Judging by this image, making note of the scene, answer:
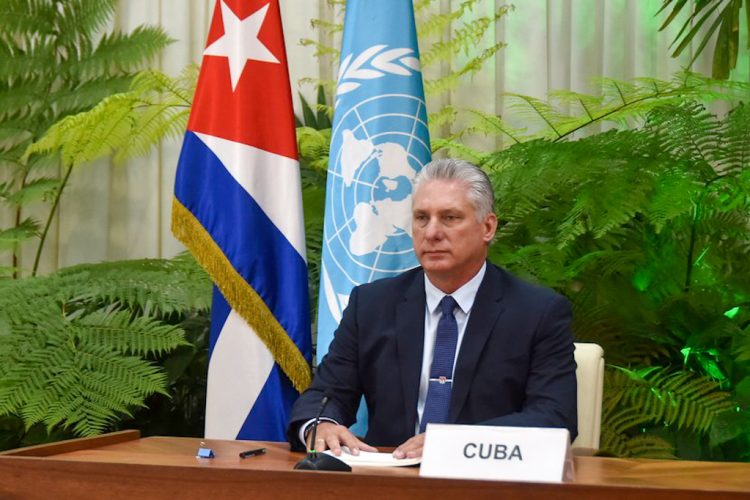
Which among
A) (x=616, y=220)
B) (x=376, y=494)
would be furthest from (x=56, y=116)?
(x=376, y=494)

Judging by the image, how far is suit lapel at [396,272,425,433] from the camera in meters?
2.44

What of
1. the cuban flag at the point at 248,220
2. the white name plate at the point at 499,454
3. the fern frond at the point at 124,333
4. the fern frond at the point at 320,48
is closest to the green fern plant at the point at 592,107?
the fern frond at the point at 320,48

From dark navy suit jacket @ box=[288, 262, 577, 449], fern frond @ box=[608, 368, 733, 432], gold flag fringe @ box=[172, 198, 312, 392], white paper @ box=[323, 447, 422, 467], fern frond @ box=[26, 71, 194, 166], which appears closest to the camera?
white paper @ box=[323, 447, 422, 467]

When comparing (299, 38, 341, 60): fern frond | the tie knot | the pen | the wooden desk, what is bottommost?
the pen

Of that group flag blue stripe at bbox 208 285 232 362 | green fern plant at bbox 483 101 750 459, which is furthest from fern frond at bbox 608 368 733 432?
flag blue stripe at bbox 208 285 232 362

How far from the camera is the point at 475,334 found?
8.08 feet

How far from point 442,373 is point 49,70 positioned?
121 inches

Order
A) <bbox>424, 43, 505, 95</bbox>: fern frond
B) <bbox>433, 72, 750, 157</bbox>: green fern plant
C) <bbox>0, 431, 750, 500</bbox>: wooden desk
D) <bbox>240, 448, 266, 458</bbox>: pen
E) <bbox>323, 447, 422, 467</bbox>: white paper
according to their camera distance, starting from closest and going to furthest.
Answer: <bbox>0, 431, 750, 500</bbox>: wooden desk → <bbox>323, 447, 422, 467</bbox>: white paper → <bbox>240, 448, 266, 458</bbox>: pen → <bbox>433, 72, 750, 157</bbox>: green fern plant → <bbox>424, 43, 505, 95</bbox>: fern frond

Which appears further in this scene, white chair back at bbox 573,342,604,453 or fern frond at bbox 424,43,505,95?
fern frond at bbox 424,43,505,95

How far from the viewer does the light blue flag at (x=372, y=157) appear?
3299 mm

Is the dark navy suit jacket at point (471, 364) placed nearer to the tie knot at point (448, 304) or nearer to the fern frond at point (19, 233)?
the tie knot at point (448, 304)

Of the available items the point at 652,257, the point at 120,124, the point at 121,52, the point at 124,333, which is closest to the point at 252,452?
the point at 124,333

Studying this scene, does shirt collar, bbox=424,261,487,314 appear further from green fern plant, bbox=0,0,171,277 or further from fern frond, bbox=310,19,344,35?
green fern plant, bbox=0,0,171,277

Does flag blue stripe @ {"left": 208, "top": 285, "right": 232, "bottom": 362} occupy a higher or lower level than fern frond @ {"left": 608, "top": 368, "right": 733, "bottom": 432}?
higher
